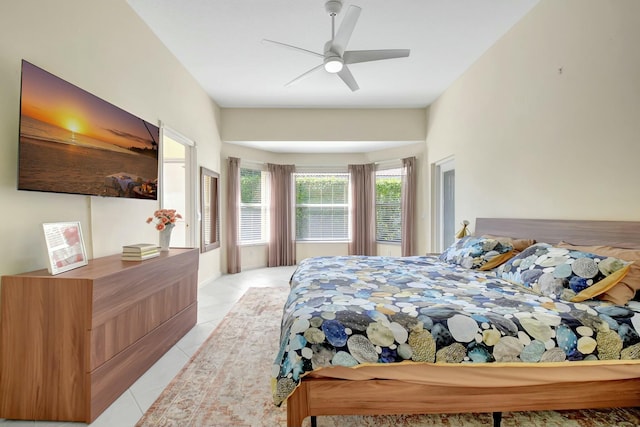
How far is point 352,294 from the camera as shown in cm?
199

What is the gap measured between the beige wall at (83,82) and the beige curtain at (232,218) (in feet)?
6.01

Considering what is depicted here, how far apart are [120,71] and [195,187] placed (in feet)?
6.39

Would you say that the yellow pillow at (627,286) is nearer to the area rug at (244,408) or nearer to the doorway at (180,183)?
the area rug at (244,408)

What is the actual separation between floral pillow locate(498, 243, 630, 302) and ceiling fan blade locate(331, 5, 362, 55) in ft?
7.07

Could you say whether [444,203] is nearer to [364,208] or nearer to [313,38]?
[364,208]

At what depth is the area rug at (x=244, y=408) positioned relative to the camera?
5.57 feet

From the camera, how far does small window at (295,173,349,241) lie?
6.58m

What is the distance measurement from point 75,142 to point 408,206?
16.1ft

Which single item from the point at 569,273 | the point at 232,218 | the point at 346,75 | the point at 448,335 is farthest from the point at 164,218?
the point at 569,273

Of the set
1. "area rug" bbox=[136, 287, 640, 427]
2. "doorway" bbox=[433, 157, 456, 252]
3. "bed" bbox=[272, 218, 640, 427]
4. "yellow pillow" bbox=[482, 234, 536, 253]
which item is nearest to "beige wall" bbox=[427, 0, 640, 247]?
"yellow pillow" bbox=[482, 234, 536, 253]

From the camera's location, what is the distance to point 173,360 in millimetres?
2463

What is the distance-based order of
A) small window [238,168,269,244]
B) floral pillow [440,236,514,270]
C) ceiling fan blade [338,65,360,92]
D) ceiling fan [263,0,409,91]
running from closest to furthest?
1. ceiling fan [263,0,409,91]
2. floral pillow [440,236,514,270]
3. ceiling fan blade [338,65,360,92]
4. small window [238,168,269,244]

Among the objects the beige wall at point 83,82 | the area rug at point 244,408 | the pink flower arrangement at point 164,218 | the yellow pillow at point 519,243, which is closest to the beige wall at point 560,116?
the yellow pillow at point 519,243

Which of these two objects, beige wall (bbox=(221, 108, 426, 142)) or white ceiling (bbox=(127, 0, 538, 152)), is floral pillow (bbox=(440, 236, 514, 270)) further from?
beige wall (bbox=(221, 108, 426, 142))
